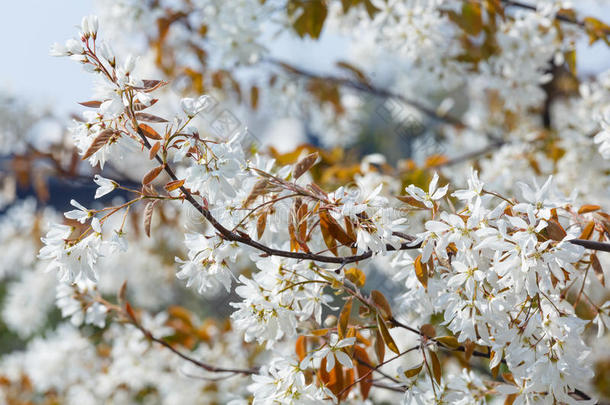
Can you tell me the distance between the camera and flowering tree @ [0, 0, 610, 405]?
2.35 ft

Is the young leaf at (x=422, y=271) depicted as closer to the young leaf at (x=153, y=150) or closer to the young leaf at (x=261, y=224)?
the young leaf at (x=261, y=224)

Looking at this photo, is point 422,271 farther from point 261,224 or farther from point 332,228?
point 261,224

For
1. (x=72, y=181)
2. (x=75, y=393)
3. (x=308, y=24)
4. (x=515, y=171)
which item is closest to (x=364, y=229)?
(x=308, y=24)

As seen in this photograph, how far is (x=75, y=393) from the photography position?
2.12 metres

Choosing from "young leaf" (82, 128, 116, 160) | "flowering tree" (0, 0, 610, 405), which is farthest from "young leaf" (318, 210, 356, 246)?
"young leaf" (82, 128, 116, 160)

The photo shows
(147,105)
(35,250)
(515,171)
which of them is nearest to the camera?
(147,105)

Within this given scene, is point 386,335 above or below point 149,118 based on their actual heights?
below

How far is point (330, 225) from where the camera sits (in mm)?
774

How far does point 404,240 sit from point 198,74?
1.63m

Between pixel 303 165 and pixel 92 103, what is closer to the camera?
pixel 92 103

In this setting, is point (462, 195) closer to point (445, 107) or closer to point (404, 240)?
point (404, 240)

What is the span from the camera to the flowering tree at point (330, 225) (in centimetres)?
72

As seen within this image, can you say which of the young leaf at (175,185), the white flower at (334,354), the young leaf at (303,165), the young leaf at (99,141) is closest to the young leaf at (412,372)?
the white flower at (334,354)

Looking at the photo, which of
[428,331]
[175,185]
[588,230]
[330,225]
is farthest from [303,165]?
[588,230]
